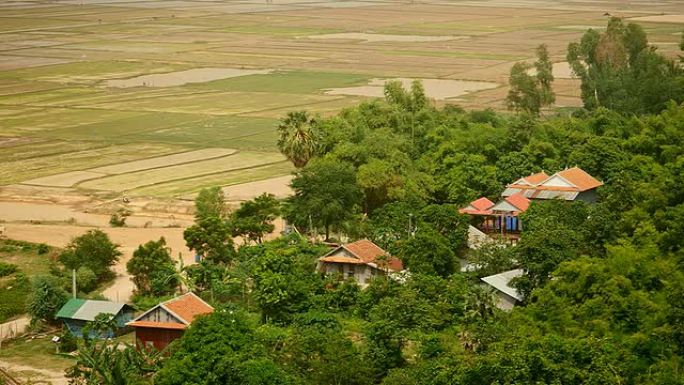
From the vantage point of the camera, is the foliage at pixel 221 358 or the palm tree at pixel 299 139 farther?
the palm tree at pixel 299 139

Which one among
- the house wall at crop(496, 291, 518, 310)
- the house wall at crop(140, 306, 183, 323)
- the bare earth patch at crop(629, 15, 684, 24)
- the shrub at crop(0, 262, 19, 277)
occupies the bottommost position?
the bare earth patch at crop(629, 15, 684, 24)

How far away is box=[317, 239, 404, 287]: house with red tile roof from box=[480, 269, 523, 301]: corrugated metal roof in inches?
121

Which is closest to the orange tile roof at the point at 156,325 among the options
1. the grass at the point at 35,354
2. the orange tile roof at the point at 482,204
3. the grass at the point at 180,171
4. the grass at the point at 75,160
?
the grass at the point at 35,354

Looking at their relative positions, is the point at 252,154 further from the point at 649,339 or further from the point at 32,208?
the point at 649,339

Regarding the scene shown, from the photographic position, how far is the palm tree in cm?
4941

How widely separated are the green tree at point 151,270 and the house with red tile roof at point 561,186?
40.7 feet

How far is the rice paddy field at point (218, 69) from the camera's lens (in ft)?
199

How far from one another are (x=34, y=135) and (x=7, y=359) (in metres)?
34.1

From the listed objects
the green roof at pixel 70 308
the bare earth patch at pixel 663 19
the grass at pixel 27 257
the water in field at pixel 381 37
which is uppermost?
the green roof at pixel 70 308

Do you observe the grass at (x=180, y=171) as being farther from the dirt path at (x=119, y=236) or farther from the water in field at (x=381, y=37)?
the water in field at (x=381, y=37)

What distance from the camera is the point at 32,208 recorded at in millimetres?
51781

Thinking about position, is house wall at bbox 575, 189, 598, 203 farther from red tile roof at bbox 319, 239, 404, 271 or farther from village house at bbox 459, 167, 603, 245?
red tile roof at bbox 319, 239, 404, 271

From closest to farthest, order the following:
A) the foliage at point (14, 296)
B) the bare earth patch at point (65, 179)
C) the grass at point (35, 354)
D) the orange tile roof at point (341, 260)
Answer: the grass at point (35, 354) < the foliage at point (14, 296) < the orange tile roof at point (341, 260) < the bare earth patch at point (65, 179)

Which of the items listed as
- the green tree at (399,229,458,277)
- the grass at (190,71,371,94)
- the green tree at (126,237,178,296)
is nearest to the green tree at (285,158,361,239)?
the green tree at (399,229,458,277)
